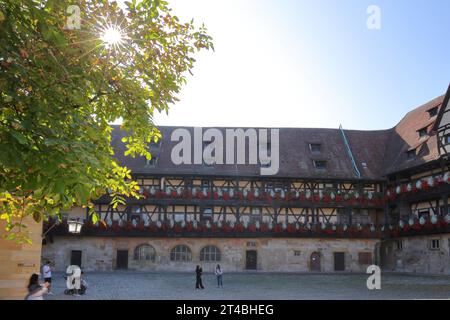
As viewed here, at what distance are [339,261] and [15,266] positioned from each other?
2530 centimetres

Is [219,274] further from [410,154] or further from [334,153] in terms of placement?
[410,154]

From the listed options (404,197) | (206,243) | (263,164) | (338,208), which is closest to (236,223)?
(206,243)

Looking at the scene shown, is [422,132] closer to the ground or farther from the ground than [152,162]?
farther from the ground

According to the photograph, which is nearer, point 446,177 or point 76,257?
point 446,177

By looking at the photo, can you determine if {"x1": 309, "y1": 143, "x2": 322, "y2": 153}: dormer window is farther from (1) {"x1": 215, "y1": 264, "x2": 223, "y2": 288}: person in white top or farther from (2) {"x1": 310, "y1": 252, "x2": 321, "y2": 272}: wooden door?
(1) {"x1": 215, "y1": 264, "x2": 223, "y2": 288}: person in white top

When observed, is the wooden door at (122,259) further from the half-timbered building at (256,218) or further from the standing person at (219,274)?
the standing person at (219,274)

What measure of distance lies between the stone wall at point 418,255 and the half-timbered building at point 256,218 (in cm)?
13

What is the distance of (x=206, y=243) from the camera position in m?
32.0

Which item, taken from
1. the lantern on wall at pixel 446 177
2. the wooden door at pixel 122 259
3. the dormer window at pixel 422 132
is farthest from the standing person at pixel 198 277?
Answer: the dormer window at pixel 422 132

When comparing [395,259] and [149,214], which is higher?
[149,214]

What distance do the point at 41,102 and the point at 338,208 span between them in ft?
98.5

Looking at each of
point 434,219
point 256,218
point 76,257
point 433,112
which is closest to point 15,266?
point 76,257

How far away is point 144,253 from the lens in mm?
31812

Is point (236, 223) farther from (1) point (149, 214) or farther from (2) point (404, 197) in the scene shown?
(2) point (404, 197)
